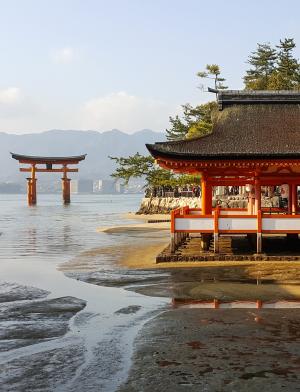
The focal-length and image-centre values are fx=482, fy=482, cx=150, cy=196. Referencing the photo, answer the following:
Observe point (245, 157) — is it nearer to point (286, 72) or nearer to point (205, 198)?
point (205, 198)

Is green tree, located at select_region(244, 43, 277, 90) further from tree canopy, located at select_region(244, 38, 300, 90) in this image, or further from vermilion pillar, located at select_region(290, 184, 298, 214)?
vermilion pillar, located at select_region(290, 184, 298, 214)

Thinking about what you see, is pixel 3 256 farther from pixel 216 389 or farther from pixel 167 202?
pixel 167 202

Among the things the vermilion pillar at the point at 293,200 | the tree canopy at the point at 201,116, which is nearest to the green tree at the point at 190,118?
the tree canopy at the point at 201,116

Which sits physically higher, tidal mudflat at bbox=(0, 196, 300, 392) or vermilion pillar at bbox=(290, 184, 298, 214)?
vermilion pillar at bbox=(290, 184, 298, 214)

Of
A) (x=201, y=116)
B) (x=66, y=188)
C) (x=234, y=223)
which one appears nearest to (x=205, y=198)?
(x=234, y=223)

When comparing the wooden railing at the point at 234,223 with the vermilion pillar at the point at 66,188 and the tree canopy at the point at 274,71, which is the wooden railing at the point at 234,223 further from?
the vermilion pillar at the point at 66,188

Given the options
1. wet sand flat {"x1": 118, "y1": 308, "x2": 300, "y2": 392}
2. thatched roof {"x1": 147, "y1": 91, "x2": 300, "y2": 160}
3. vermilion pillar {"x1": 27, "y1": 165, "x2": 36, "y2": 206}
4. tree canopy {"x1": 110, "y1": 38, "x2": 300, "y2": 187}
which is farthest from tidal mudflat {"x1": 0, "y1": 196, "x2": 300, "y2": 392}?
vermilion pillar {"x1": 27, "y1": 165, "x2": 36, "y2": 206}

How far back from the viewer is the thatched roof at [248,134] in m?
19.7

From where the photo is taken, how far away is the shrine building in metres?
19.8

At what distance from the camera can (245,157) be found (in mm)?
19672

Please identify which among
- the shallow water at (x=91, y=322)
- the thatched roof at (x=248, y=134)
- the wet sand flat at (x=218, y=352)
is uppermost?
the thatched roof at (x=248, y=134)

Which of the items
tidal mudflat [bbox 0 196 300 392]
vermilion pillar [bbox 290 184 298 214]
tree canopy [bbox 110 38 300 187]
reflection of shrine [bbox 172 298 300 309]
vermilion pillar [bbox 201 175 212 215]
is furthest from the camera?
tree canopy [bbox 110 38 300 187]

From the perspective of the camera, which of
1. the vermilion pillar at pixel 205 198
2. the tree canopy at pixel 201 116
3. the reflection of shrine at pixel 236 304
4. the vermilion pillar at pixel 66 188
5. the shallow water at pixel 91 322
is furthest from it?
the vermilion pillar at pixel 66 188

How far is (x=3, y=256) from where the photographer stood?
22.8 meters
